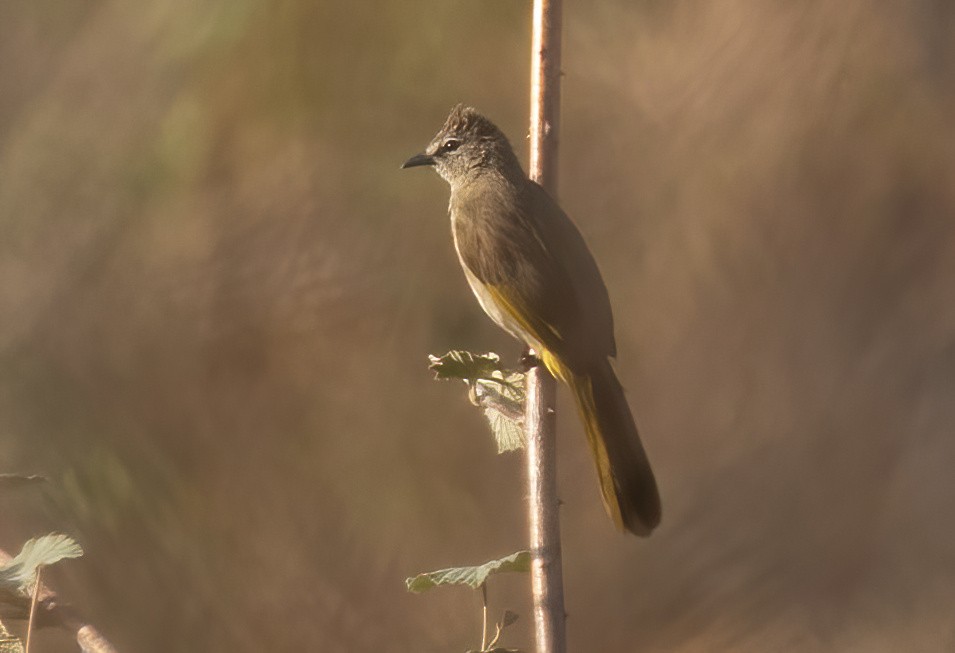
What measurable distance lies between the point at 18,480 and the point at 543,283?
942mm

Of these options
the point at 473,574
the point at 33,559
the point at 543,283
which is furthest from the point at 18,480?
the point at 543,283

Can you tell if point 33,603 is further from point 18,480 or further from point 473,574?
point 473,574

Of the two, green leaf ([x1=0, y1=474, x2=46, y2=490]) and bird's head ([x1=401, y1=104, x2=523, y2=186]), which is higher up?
bird's head ([x1=401, y1=104, x2=523, y2=186])

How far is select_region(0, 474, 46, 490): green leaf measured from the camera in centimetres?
96

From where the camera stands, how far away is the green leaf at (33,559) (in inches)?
37.2

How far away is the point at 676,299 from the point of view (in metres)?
2.13

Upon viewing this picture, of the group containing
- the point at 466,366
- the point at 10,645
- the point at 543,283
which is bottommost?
the point at 10,645

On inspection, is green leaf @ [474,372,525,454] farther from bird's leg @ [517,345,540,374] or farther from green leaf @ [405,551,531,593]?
bird's leg @ [517,345,540,374]

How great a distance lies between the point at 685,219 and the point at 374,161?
2.06ft

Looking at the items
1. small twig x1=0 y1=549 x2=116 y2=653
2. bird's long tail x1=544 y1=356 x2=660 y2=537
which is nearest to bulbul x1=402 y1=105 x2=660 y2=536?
bird's long tail x1=544 y1=356 x2=660 y2=537

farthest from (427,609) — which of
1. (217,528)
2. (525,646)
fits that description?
(217,528)

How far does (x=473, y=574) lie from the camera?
99cm

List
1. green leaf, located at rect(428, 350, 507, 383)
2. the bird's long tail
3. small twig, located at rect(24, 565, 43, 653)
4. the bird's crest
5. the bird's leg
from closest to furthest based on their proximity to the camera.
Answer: small twig, located at rect(24, 565, 43, 653) → green leaf, located at rect(428, 350, 507, 383) → the bird's long tail → the bird's leg → the bird's crest

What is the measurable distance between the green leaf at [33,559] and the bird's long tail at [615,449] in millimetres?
642
